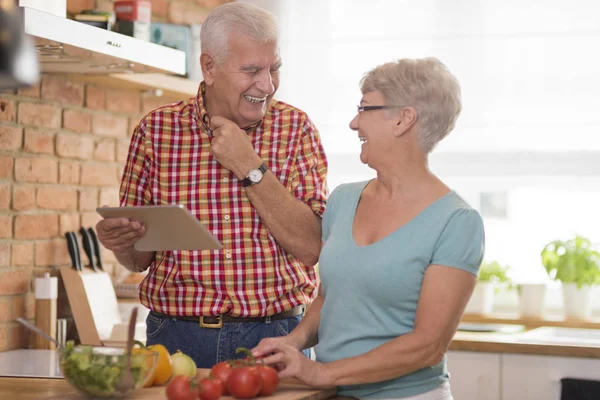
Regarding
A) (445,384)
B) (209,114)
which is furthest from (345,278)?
(209,114)

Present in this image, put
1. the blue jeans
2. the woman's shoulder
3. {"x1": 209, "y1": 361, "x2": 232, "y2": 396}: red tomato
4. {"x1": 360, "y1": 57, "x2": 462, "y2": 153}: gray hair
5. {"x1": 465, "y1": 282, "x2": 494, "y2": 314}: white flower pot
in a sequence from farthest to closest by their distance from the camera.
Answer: {"x1": 465, "y1": 282, "x2": 494, "y2": 314}: white flower pot < the blue jeans < the woman's shoulder < {"x1": 360, "y1": 57, "x2": 462, "y2": 153}: gray hair < {"x1": 209, "y1": 361, "x2": 232, "y2": 396}: red tomato

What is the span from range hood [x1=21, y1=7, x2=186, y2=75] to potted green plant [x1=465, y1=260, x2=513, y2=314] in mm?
1446

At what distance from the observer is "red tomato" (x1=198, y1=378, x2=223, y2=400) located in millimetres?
1678

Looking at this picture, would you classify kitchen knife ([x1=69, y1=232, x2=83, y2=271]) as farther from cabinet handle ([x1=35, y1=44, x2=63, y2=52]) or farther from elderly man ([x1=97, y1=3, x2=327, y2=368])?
elderly man ([x1=97, y1=3, x2=327, y2=368])

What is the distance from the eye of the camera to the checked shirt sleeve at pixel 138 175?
2.30 meters

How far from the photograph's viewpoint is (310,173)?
225cm

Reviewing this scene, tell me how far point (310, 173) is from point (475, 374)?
3.79ft

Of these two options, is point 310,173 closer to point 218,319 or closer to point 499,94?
point 218,319

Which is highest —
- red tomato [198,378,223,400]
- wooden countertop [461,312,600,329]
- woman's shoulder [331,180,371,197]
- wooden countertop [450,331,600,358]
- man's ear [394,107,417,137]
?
man's ear [394,107,417,137]

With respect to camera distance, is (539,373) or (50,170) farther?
(50,170)

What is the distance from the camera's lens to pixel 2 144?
2.87 meters

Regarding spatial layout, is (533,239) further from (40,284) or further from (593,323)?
(40,284)

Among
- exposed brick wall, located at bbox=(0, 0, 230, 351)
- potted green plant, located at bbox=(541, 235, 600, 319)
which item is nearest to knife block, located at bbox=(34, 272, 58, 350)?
exposed brick wall, located at bbox=(0, 0, 230, 351)

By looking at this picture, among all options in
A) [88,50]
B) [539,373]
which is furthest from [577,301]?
[88,50]
